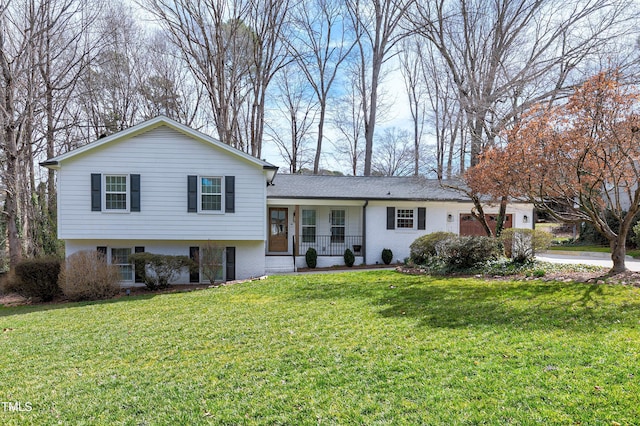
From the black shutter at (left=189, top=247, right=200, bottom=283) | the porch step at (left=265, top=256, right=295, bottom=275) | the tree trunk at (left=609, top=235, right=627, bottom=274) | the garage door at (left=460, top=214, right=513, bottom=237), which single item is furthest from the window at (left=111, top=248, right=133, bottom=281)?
the tree trunk at (left=609, top=235, right=627, bottom=274)

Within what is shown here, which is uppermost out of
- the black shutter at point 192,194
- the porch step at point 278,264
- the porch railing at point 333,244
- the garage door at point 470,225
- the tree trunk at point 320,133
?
the tree trunk at point 320,133

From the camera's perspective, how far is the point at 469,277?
10.5 metres

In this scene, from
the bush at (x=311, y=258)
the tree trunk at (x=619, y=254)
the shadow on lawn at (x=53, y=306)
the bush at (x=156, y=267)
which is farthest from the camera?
the bush at (x=311, y=258)

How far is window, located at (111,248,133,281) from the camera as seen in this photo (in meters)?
12.8

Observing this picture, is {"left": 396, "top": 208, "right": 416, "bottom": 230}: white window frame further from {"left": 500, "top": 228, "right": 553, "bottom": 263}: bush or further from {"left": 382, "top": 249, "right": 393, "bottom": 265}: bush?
{"left": 500, "top": 228, "right": 553, "bottom": 263}: bush

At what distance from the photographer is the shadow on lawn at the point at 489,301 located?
5.97 metres

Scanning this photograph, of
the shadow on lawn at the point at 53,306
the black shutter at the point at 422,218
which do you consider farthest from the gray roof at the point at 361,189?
the shadow on lawn at the point at 53,306

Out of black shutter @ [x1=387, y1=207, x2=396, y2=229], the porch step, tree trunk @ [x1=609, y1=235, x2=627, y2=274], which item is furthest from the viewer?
black shutter @ [x1=387, y1=207, x2=396, y2=229]

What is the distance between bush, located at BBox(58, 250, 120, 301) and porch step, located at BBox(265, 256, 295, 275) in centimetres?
533

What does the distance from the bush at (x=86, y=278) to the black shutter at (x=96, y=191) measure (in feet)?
5.96

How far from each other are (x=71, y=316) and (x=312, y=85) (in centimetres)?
2228

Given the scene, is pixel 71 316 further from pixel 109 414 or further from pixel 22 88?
pixel 22 88

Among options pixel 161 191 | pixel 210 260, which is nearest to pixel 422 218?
pixel 210 260

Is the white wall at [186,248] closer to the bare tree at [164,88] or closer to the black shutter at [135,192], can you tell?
the black shutter at [135,192]
